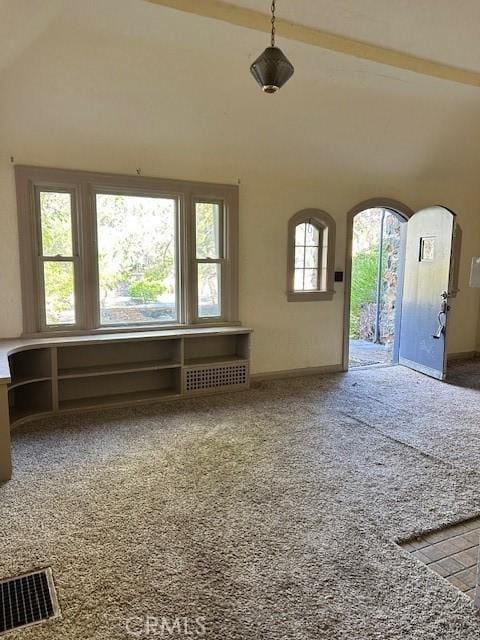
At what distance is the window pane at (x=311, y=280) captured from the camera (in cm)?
557

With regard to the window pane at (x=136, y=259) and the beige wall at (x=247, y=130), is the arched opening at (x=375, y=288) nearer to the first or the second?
the beige wall at (x=247, y=130)

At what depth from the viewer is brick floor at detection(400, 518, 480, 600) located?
2.08m

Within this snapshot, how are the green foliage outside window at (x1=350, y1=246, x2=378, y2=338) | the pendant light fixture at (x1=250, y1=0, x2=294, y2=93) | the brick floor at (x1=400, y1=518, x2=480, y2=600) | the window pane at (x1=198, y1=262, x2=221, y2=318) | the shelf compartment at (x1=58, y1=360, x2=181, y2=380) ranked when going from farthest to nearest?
the green foliage outside window at (x1=350, y1=246, x2=378, y2=338) < the window pane at (x1=198, y1=262, x2=221, y2=318) < the shelf compartment at (x1=58, y1=360, x2=181, y2=380) < the pendant light fixture at (x1=250, y1=0, x2=294, y2=93) < the brick floor at (x1=400, y1=518, x2=480, y2=600)

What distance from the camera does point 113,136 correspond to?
419cm

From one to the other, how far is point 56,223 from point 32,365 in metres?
1.37

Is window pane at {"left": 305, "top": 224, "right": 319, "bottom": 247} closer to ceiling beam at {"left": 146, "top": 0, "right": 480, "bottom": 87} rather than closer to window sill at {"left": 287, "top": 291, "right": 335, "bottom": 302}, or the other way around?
window sill at {"left": 287, "top": 291, "right": 335, "bottom": 302}

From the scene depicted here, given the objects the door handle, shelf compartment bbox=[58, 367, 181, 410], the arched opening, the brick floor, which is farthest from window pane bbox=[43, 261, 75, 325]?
the door handle

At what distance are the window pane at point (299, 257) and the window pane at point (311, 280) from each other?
0.38 ft

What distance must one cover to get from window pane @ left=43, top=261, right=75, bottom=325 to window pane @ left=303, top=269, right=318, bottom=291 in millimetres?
2751

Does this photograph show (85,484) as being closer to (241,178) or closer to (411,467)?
(411,467)

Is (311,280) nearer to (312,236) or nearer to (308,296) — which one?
(308,296)

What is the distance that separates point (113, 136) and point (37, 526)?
3.36 m

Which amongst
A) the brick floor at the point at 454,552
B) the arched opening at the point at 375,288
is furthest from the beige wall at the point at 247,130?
the brick floor at the point at 454,552

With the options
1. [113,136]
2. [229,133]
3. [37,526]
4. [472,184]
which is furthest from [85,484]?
[472,184]
